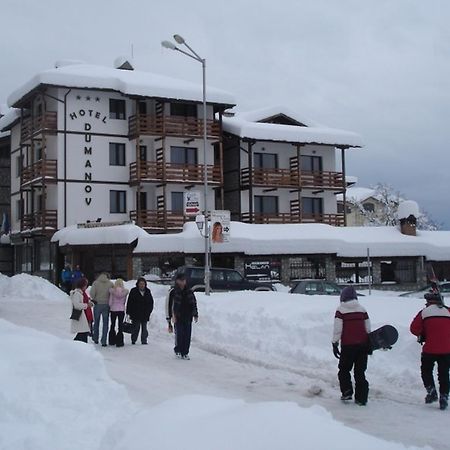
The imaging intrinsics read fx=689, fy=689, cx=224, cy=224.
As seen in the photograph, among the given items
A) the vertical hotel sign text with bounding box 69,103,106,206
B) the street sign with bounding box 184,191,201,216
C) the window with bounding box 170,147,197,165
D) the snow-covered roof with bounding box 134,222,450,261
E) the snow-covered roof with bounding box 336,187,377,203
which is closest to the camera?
the street sign with bounding box 184,191,201,216

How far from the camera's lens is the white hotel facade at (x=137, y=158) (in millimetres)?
40031

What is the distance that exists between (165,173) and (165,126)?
9.57 feet

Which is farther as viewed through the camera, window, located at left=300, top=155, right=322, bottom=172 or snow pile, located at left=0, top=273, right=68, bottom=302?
window, located at left=300, top=155, right=322, bottom=172

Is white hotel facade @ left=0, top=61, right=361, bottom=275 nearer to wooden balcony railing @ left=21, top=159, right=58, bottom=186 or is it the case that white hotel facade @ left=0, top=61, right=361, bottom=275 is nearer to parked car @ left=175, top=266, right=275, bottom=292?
wooden balcony railing @ left=21, top=159, right=58, bottom=186

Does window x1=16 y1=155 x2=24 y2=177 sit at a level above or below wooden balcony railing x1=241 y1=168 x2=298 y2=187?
above

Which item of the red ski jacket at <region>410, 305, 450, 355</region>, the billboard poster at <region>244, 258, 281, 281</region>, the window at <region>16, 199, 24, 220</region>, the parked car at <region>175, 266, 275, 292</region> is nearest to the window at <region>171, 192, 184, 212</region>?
the billboard poster at <region>244, 258, 281, 281</region>

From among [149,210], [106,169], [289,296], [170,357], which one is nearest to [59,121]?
[106,169]

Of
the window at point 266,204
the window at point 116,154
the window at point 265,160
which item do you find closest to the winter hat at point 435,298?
the window at point 116,154

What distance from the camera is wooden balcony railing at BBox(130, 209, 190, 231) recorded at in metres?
40.0

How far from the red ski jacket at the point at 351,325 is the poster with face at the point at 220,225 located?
15653 mm

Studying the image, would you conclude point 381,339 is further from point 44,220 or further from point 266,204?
point 266,204

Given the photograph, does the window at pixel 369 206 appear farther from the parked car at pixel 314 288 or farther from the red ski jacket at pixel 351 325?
the red ski jacket at pixel 351 325

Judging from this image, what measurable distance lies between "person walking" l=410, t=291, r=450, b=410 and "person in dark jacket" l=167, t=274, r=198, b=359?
5.41 metres

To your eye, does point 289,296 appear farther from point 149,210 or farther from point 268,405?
point 149,210
